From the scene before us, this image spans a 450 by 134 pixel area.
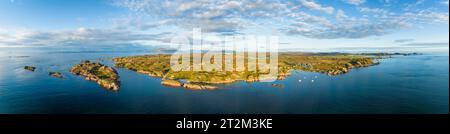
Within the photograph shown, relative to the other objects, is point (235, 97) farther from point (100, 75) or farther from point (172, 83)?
point (100, 75)

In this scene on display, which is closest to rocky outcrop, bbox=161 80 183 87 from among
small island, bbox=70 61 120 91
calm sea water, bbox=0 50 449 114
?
calm sea water, bbox=0 50 449 114

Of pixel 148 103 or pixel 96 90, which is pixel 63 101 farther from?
pixel 148 103

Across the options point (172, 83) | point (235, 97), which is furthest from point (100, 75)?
point (235, 97)

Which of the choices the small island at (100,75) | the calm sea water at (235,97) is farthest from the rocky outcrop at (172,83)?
the small island at (100,75)

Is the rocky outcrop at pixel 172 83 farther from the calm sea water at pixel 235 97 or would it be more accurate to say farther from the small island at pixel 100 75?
the small island at pixel 100 75

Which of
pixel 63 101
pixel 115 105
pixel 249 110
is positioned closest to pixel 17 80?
pixel 63 101

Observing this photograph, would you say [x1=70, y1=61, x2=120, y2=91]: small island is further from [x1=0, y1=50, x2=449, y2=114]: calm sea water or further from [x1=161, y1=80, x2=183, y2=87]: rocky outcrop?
[x1=161, y1=80, x2=183, y2=87]: rocky outcrop
